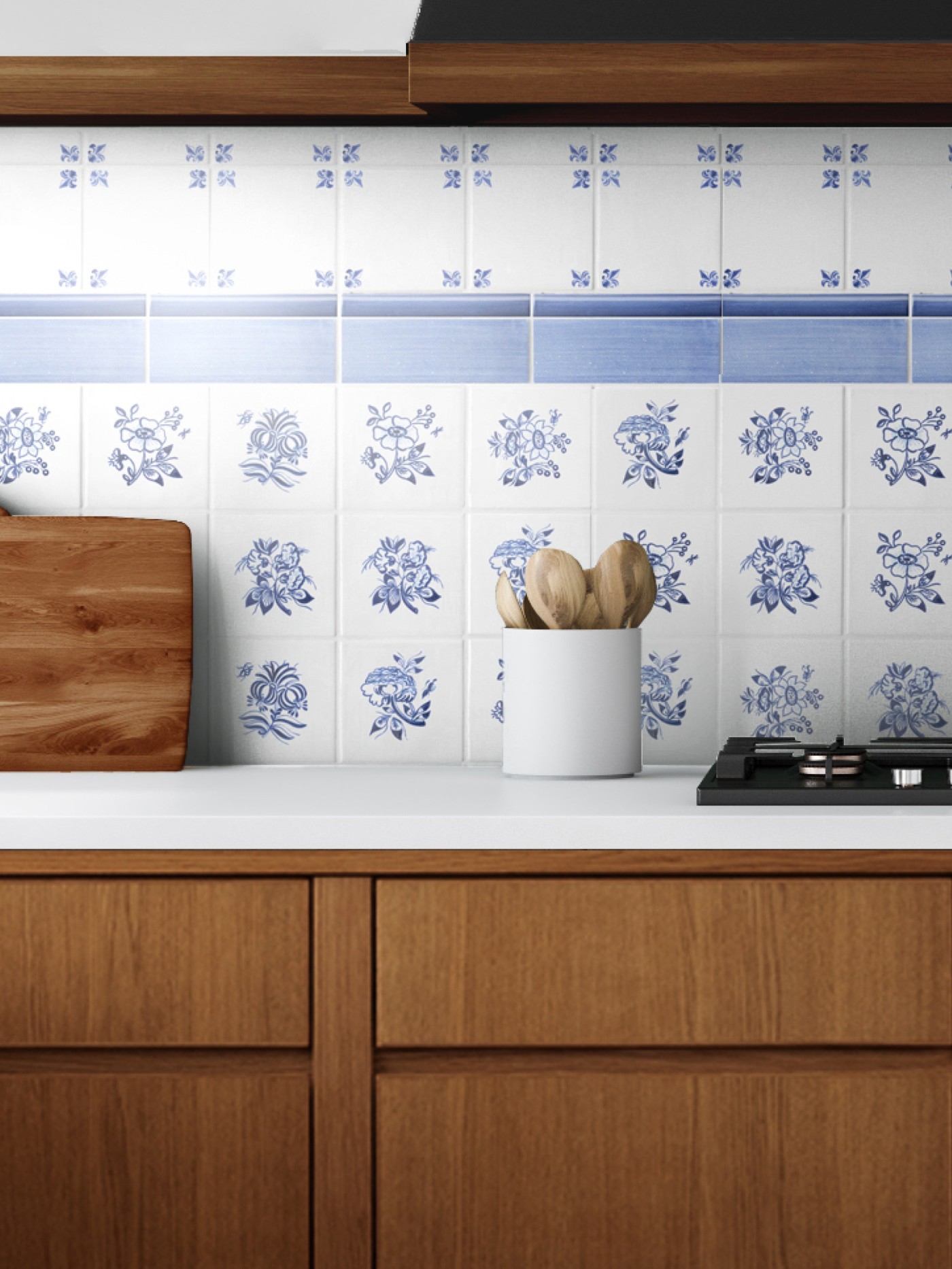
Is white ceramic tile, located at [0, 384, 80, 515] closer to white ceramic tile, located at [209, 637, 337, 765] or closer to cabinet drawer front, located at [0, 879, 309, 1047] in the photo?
white ceramic tile, located at [209, 637, 337, 765]

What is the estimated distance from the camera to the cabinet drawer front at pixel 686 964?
3.77ft

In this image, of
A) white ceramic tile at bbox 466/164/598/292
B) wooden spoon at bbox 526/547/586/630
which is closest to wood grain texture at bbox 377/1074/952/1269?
wooden spoon at bbox 526/547/586/630

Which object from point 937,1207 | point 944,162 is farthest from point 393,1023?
point 944,162

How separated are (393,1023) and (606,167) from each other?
118 cm

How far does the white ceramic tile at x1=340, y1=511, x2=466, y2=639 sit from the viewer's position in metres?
1.71

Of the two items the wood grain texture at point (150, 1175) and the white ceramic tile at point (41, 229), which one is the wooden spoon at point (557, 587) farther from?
the white ceramic tile at point (41, 229)

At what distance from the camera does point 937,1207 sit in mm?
1146

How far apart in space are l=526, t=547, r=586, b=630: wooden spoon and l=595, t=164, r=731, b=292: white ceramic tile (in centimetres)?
45

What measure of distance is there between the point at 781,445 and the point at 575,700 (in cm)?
51

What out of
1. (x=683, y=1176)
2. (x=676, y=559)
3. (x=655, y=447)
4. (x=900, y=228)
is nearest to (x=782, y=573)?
(x=676, y=559)

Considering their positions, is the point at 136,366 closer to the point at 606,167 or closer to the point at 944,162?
the point at 606,167

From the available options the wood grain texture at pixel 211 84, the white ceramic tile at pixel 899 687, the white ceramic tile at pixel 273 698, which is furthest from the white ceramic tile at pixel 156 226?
the white ceramic tile at pixel 899 687

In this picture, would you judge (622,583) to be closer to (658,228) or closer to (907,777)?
(907,777)

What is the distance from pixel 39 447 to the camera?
1.71 meters
